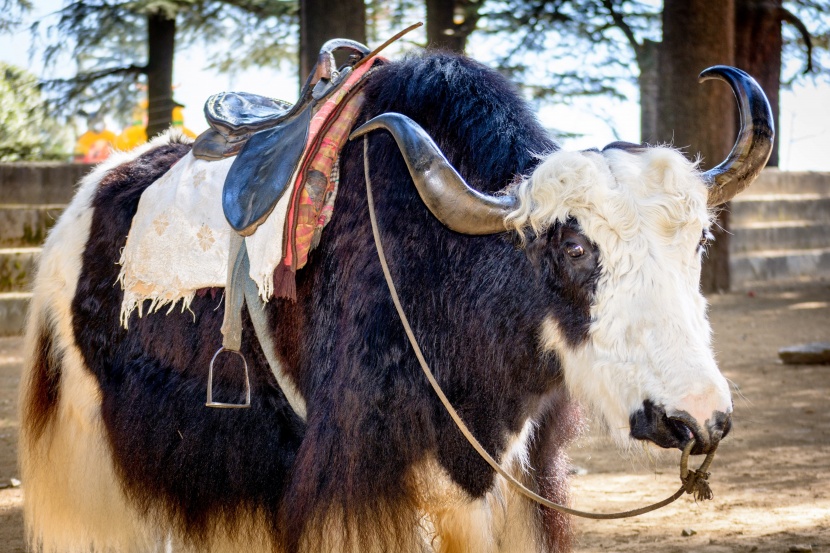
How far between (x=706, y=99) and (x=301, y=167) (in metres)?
9.00

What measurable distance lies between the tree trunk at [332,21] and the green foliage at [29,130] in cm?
571

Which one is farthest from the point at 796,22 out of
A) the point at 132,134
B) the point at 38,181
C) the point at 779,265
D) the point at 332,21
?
the point at 38,181

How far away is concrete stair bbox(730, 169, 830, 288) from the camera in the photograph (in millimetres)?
13586

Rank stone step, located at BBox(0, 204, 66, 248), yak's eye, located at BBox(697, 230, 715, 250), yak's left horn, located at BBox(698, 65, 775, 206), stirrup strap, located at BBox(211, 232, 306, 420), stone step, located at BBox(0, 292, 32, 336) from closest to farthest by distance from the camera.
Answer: yak's eye, located at BBox(697, 230, 715, 250)
yak's left horn, located at BBox(698, 65, 775, 206)
stirrup strap, located at BBox(211, 232, 306, 420)
stone step, located at BBox(0, 292, 32, 336)
stone step, located at BBox(0, 204, 66, 248)

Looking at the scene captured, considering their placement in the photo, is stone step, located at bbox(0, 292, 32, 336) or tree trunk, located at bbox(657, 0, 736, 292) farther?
tree trunk, located at bbox(657, 0, 736, 292)

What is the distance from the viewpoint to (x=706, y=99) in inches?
420

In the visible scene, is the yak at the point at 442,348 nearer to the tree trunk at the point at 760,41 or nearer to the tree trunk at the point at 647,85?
the tree trunk at the point at 647,85

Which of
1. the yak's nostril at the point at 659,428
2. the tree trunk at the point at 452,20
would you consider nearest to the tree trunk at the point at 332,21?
the tree trunk at the point at 452,20

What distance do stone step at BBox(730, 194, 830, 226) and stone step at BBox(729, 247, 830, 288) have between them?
521 mm

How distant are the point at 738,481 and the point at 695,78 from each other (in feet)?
22.7

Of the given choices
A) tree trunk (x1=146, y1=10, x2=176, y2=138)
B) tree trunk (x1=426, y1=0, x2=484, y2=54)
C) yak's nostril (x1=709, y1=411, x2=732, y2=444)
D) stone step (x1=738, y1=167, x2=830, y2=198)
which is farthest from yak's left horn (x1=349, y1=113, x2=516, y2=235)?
stone step (x1=738, y1=167, x2=830, y2=198)

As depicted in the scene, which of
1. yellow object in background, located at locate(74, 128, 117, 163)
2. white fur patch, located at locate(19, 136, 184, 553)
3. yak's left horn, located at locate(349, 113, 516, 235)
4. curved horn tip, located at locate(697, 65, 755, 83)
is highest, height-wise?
curved horn tip, located at locate(697, 65, 755, 83)

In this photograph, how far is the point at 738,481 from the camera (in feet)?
15.1

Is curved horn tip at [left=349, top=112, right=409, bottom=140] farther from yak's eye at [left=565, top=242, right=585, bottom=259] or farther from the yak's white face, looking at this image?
yak's eye at [left=565, top=242, right=585, bottom=259]
